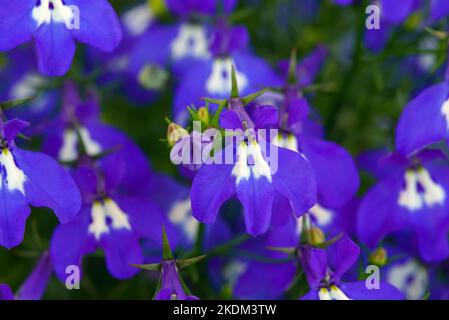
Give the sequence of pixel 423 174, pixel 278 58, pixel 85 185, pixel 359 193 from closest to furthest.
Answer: pixel 85 185 → pixel 423 174 → pixel 359 193 → pixel 278 58

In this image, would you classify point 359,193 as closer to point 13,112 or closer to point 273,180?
point 273,180

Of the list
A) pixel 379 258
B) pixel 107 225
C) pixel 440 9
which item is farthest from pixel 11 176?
pixel 440 9

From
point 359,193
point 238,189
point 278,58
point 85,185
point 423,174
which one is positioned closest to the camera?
point 238,189

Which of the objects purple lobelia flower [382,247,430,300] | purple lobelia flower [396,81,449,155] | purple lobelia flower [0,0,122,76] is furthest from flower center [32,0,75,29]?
purple lobelia flower [382,247,430,300]

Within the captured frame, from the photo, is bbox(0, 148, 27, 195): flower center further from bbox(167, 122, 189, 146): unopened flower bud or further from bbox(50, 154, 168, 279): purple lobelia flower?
bbox(167, 122, 189, 146): unopened flower bud

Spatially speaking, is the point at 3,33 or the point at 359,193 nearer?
the point at 3,33

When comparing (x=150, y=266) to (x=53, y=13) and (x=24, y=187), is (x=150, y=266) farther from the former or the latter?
(x=53, y=13)
